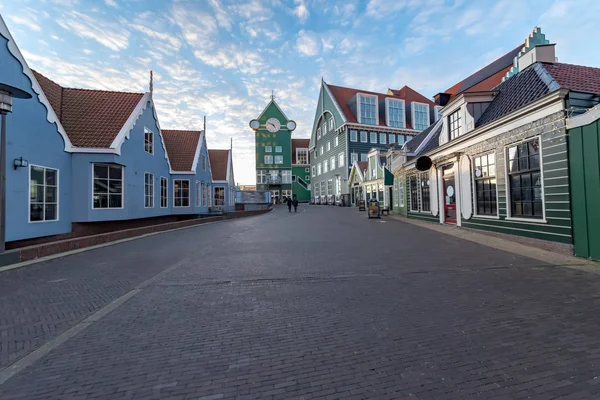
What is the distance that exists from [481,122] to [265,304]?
1196cm

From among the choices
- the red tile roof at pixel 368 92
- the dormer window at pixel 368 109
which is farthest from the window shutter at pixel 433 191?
the red tile roof at pixel 368 92

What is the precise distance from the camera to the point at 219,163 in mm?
30594

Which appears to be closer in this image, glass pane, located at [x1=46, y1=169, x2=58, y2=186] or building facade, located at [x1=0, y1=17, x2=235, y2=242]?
building facade, located at [x1=0, y1=17, x2=235, y2=242]

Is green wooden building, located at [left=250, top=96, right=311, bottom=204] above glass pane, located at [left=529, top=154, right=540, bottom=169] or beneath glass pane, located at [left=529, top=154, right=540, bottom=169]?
above

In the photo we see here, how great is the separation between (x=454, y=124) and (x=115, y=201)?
1640 cm

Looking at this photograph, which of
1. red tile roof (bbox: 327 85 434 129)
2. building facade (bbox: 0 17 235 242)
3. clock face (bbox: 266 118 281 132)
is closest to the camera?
building facade (bbox: 0 17 235 242)

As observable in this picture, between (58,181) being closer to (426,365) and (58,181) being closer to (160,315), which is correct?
(160,315)

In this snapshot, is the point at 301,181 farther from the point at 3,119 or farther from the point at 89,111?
the point at 3,119

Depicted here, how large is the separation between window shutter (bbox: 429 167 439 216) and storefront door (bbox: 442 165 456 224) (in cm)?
64

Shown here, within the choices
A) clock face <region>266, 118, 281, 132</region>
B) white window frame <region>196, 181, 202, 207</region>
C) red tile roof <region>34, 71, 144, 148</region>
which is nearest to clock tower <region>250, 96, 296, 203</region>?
clock face <region>266, 118, 281, 132</region>

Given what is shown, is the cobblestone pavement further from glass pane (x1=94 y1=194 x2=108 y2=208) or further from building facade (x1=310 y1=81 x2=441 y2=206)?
building facade (x1=310 y1=81 x2=441 y2=206)

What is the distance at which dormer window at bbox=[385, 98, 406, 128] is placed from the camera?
43734 millimetres

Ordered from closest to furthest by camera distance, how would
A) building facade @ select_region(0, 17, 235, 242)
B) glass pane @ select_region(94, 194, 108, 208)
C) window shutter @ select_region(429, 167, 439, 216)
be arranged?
building facade @ select_region(0, 17, 235, 242)
glass pane @ select_region(94, 194, 108, 208)
window shutter @ select_region(429, 167, 439, 216)

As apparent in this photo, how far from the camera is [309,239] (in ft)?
36.2
